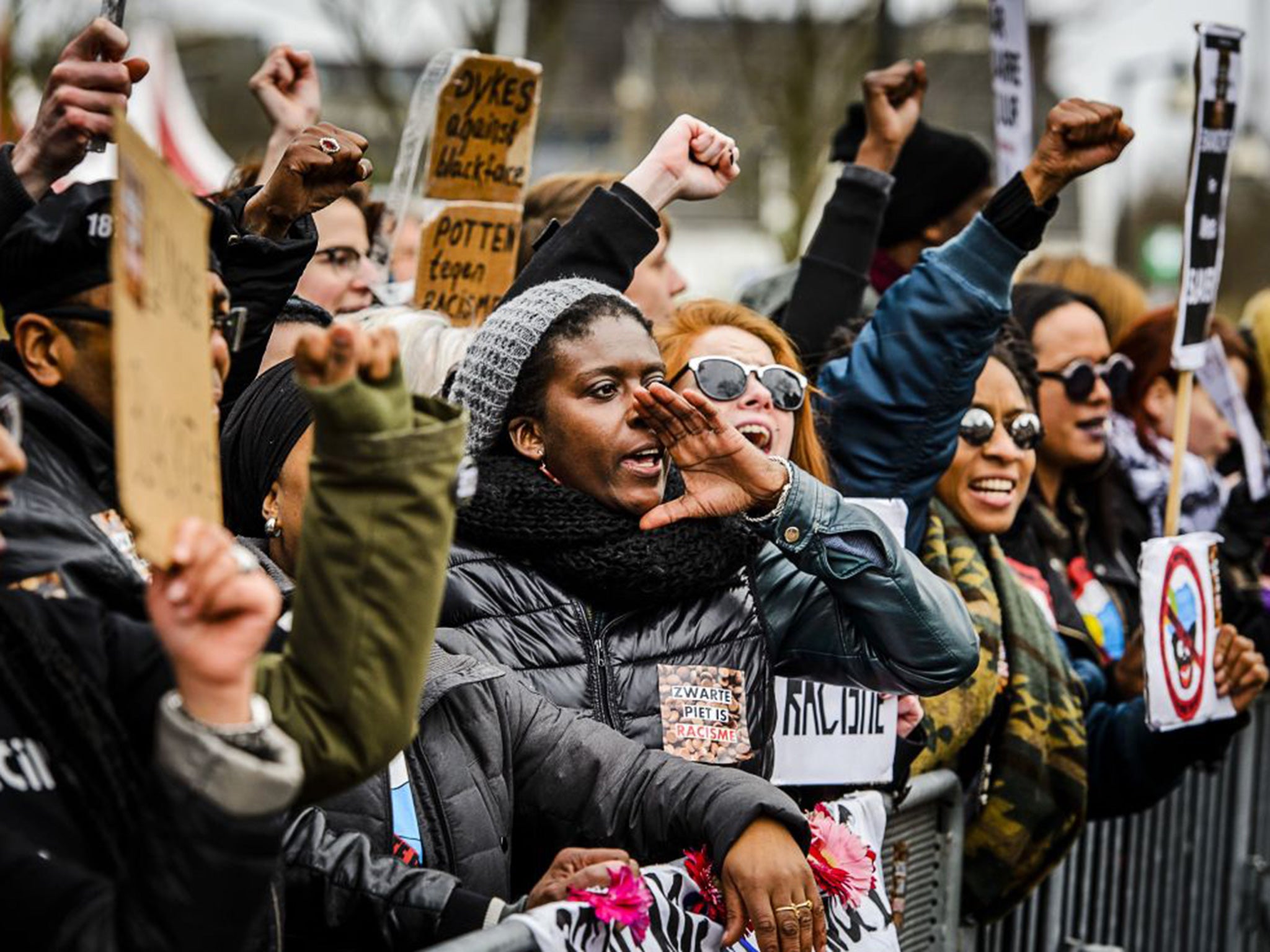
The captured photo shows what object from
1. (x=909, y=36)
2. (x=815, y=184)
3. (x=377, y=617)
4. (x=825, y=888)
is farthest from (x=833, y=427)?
(x=909, y=36)

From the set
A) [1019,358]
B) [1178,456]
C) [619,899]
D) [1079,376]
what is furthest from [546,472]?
[1079,376]

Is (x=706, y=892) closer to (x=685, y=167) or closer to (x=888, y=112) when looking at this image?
(x=685, y=167)

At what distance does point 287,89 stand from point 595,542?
218 centimetres

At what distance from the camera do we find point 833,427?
4.54 meters

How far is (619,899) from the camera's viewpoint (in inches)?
111

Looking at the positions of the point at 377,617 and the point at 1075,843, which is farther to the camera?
the point at 1075,843

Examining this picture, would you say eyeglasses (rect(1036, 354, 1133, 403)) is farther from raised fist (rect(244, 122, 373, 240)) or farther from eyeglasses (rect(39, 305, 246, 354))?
eyeglasses (rect(39, 305, 246, 354))

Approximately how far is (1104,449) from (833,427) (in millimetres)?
1618

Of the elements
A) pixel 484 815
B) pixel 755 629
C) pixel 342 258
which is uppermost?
pixel 342 258

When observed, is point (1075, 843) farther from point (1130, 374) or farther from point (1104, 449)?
point (1130, 374)

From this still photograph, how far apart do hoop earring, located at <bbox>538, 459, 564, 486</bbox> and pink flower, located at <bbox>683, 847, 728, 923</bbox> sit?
88 cm

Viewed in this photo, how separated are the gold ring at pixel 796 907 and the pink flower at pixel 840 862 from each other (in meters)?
0.26

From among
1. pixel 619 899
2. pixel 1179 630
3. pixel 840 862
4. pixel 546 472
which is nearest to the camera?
pixel 619 899

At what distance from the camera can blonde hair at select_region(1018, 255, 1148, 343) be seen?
23.8ft
